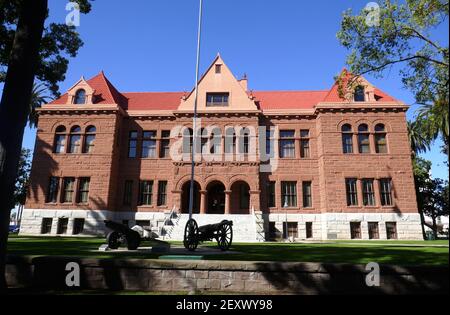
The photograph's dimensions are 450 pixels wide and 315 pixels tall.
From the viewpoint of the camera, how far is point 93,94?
29.9m

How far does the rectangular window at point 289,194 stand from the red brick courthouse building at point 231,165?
0.31 ft

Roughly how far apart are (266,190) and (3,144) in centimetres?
2305

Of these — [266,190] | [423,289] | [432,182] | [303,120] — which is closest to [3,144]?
[423,289]

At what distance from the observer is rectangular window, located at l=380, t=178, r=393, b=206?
1038 inches

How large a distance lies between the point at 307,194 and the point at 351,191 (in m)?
3.77

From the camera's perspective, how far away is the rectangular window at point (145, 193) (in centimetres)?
2916

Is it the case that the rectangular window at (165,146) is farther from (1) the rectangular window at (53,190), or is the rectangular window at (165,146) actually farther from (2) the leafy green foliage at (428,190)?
(2) the leafy green foliage at (428,190)

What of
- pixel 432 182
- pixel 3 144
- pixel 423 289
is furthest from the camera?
pixel 432 182

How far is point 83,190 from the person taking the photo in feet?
92.3

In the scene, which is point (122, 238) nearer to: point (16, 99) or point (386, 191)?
point (16, 99)

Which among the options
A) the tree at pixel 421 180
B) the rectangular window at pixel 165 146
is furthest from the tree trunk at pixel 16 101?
the tree at pixel 421 180

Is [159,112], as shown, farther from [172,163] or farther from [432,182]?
[432,182]

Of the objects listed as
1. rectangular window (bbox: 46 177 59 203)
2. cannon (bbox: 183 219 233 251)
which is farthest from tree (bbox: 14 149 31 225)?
cannon (bbox: 183 219 233 251)

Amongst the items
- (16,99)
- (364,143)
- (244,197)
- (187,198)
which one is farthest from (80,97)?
(364,143)
